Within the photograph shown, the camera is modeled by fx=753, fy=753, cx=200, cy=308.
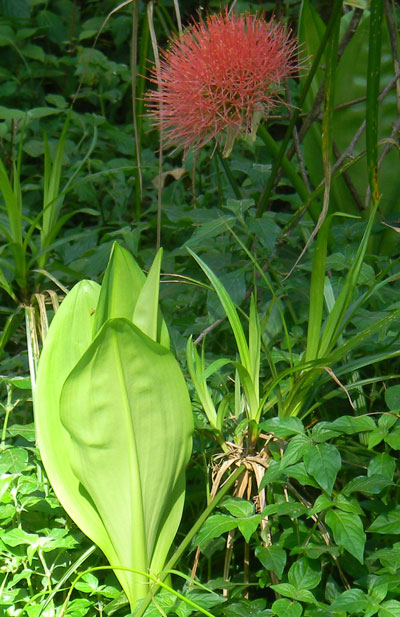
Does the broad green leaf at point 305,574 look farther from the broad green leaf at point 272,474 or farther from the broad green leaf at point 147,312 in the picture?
the broad green leaf at point 147,312

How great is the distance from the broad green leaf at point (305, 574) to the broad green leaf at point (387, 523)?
0.07 meters

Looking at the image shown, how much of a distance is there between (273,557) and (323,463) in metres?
0.13

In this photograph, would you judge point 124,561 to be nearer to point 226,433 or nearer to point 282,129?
point 226,433

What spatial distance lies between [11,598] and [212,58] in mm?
743

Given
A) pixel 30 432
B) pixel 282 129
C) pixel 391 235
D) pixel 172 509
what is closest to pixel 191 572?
pixel 172 509

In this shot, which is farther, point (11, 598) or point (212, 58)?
point (212, 58)

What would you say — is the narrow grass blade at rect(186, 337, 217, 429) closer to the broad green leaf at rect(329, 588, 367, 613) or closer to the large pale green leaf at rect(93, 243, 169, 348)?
the large pale green leaf at rect(93, 243, 169, 348)

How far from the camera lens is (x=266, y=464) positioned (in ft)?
3.01

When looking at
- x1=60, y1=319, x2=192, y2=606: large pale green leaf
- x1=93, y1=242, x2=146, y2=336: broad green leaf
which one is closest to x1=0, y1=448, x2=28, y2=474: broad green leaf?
x1=60, y1=319, x2=192, y2=606: large pale green leaf

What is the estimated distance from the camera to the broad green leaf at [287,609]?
2.51ft

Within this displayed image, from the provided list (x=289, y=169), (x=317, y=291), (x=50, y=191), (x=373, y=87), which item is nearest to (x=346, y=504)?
(x=317, y=291)

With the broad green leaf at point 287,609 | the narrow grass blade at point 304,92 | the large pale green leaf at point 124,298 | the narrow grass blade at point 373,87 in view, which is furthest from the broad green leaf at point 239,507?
the narrow grass blade at point 304,92

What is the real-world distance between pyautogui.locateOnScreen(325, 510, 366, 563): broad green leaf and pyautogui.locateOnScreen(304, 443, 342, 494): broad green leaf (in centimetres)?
5

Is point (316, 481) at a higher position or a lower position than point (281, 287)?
lower
